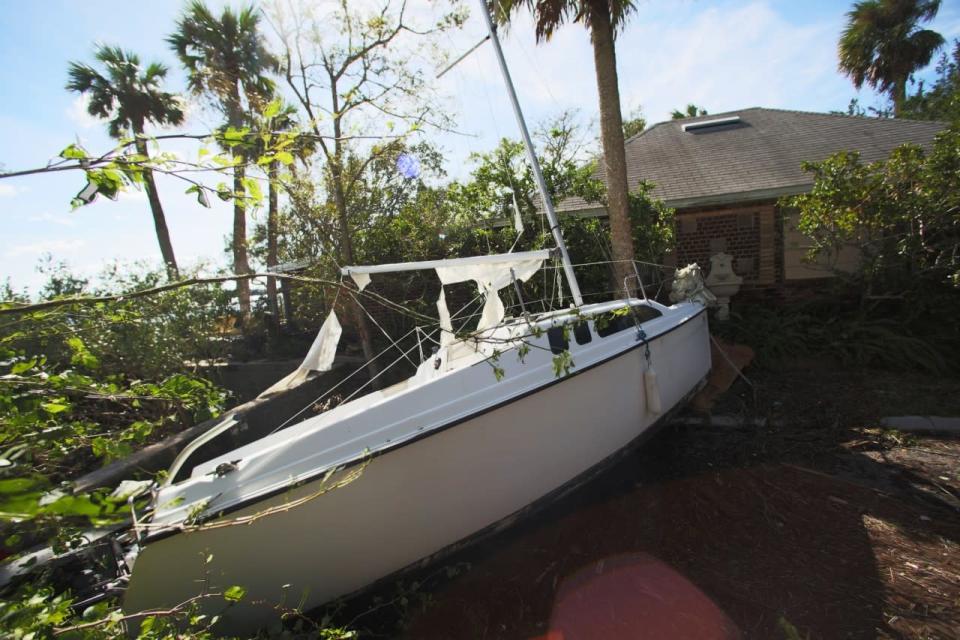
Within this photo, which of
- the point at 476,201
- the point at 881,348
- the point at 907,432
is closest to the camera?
the point at 907,432

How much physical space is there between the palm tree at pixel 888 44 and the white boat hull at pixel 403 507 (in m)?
19.8

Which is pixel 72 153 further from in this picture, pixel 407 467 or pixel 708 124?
pixel 708 124

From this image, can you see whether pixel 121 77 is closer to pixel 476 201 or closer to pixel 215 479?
pixel 476 201

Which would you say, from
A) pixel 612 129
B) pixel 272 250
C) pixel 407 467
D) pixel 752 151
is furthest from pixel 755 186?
Answer: pixel 272 250

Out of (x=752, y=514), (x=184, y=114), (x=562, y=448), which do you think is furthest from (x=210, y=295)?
(x=184, y=114)

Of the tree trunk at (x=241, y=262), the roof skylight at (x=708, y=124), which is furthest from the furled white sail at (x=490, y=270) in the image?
the roof skylight at (x=708, y=124)

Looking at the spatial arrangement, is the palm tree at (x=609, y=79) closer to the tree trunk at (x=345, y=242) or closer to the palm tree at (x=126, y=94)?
the tree trunk at (x=345, y=242)

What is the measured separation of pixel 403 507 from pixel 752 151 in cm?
998

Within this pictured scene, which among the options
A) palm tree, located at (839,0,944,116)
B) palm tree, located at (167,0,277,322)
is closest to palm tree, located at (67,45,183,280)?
palm tree, located at (167,0,277,322)

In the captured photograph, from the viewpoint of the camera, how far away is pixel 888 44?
1577 cm

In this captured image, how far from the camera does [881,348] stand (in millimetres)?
6129

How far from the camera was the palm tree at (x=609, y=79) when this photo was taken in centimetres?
632

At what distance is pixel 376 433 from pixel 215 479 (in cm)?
104

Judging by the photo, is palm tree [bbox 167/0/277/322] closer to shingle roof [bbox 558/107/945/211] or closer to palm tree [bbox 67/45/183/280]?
palm tree [bbox 67/45/183/280]
